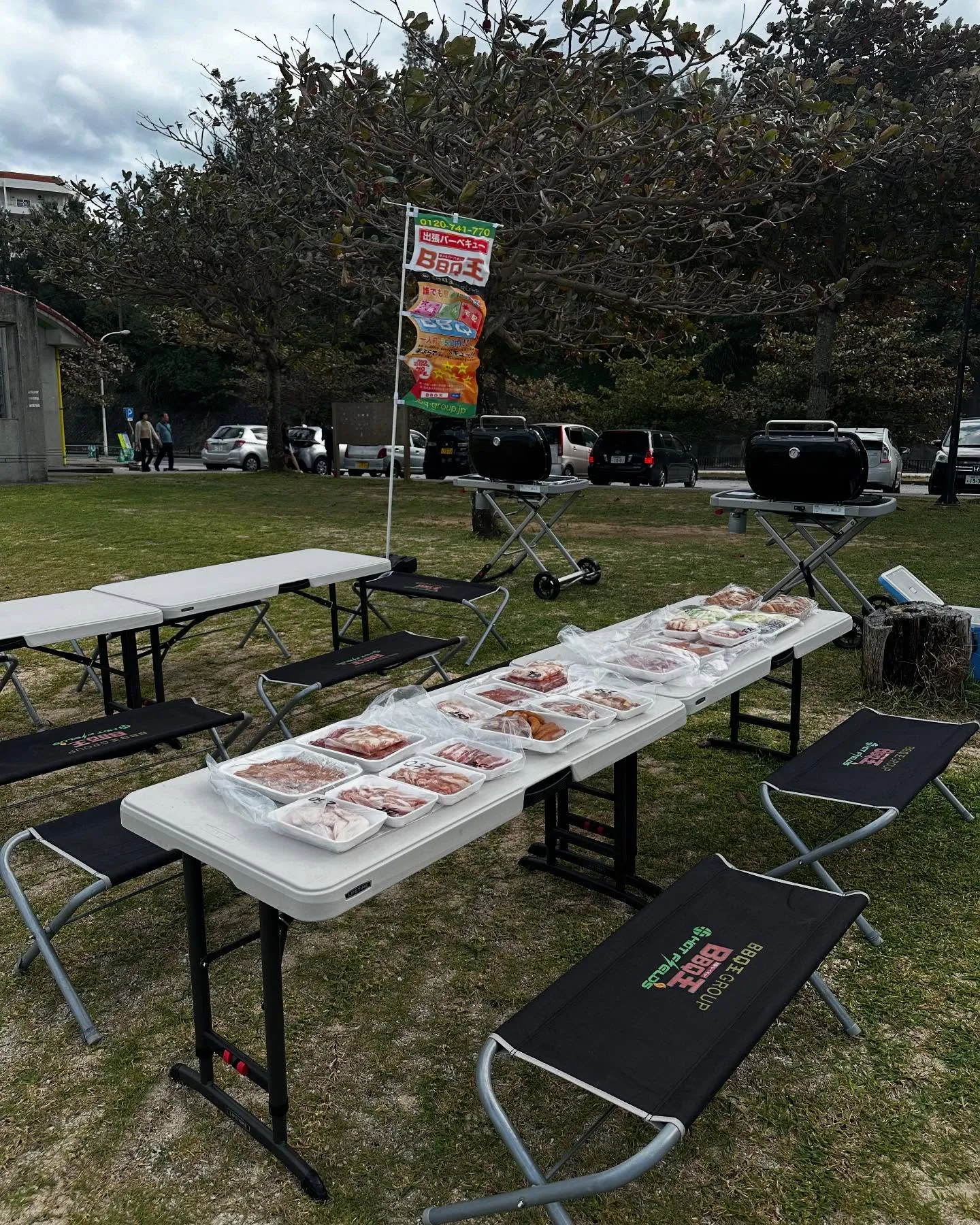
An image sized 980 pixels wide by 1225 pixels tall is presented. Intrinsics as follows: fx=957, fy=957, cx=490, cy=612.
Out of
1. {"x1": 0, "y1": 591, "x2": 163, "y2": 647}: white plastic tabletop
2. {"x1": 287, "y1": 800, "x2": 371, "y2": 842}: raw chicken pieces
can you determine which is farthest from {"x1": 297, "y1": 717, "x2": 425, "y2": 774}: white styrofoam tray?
{"x1": 0, "y1": 591, "x2": 163, "y2": 647}: white plastic tabletop

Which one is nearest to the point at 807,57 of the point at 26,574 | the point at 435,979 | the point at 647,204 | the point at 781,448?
the point at 647,204

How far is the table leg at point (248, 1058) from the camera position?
→ 6.53 feet

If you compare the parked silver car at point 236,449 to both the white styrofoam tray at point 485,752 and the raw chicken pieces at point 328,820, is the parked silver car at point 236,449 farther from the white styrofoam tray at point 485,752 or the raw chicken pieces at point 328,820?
the raw chicken pieces at point 328,820

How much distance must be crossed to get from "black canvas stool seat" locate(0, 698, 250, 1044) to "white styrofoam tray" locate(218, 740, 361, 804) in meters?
0.30

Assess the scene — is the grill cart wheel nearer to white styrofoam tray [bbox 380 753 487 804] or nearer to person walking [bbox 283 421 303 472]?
white styrofoam tray [bbox 380 753 487 804]

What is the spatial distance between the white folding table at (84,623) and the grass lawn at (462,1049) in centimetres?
50

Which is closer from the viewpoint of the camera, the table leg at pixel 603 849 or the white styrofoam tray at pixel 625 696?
the white styrofoam tray at pixel 625 696

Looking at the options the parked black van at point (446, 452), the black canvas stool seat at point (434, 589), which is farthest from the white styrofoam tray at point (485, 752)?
the parked black van at point (446, 452)

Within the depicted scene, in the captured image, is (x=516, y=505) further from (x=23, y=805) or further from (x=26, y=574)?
(x=23, y=805)

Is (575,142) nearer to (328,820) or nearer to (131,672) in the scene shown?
(131,672)

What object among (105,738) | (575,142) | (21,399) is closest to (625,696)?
(105,738)

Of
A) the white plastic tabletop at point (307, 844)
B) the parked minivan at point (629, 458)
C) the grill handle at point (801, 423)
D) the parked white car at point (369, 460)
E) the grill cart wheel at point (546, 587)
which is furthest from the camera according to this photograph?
the parked white car at point (369, 460)

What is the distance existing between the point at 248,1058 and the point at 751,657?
1.96 meters

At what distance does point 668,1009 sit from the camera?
1923 millimetres
